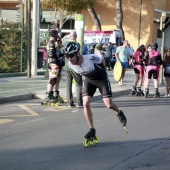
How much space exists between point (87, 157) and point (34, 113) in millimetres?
4336

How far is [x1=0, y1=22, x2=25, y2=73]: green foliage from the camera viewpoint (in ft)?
63.2

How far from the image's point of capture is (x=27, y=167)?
245 inches

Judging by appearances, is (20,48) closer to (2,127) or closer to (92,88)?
(2,127)

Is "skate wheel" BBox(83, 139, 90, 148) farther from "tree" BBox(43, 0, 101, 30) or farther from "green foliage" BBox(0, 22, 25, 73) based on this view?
"tree" BBox(43, 0, 101, 30)

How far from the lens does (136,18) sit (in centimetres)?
3828

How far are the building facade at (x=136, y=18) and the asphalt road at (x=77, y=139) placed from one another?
2635 cm

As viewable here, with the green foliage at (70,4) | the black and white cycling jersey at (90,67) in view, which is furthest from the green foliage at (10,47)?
the green foliage at (70,4)

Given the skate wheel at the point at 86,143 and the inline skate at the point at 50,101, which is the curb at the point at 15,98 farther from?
the skate wheel at the point at 86,143

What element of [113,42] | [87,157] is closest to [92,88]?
[87,157]

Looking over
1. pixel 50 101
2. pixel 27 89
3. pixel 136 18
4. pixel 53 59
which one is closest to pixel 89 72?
pixel 53 59

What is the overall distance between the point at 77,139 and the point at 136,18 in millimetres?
31283

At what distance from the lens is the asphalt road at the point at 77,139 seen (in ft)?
21.3

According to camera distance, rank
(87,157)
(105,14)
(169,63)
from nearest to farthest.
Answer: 1. (87,157)
2. (169,63)
3. (105,14)

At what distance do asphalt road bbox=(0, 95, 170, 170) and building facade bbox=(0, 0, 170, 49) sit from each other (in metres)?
26.3
